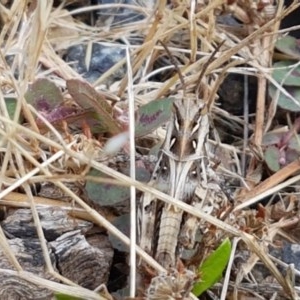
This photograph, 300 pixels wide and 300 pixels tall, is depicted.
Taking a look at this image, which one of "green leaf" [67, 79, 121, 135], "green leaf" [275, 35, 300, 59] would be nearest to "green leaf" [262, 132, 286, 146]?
"green leaf" [275, 35, 300, 59]

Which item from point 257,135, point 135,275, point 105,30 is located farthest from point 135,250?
point 105,30

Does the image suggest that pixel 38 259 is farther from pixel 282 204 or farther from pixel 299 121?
pixel 299 121

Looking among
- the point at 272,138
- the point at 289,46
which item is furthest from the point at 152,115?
the point at 289,46

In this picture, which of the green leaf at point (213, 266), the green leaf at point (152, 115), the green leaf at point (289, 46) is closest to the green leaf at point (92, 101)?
the green leaf at point (152, 115)

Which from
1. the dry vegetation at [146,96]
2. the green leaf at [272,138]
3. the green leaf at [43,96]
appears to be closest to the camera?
the dry vegetation at [146,96]

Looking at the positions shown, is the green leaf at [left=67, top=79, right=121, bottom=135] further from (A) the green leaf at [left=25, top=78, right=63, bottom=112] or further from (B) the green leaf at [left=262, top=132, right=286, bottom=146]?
(B) the green leaf at [left=262, top=132, right=286, bottom=146]

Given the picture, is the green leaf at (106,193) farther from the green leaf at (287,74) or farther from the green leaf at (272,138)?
the green leaf at (287,74)
